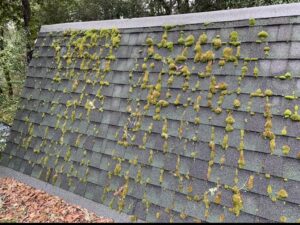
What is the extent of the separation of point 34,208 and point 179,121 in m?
2.84

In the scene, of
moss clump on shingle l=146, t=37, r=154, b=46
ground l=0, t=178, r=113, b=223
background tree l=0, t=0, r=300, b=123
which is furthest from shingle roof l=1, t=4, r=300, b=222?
background tree l=0, t=0, r=300, b=123

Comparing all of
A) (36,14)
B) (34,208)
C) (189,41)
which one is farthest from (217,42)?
(36,14)

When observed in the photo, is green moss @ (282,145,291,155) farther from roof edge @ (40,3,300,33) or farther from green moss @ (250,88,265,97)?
roof edge @ (40,3,300,33)

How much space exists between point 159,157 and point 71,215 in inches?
66.9

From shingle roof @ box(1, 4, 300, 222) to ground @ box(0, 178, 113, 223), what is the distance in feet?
0.92

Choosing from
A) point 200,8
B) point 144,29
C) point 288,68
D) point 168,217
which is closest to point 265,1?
point 200,8

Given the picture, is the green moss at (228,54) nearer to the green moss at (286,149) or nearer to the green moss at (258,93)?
the green moss at (258,93)

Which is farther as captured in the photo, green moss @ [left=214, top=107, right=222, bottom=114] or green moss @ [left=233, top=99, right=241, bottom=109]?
green moss @ [left=214, top=107, right=222, bottom=114]

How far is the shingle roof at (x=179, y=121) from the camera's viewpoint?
13.2ft

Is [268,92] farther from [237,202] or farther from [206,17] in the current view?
[206,17]

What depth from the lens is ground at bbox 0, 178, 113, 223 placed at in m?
5.23

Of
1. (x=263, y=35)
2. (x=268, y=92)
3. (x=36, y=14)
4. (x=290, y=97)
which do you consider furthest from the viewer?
(x=36, y=14)

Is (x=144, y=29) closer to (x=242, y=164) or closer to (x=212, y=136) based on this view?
(x=212, y=136)

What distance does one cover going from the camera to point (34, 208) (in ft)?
18.6
